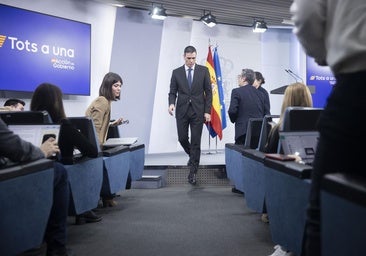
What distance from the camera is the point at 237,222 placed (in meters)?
3.26

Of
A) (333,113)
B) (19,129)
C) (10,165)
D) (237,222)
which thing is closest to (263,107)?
(237,222)

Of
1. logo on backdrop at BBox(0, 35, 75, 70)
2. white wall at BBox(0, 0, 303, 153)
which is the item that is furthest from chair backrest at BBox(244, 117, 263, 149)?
white wall at BBox(0, 0, 303, 153)

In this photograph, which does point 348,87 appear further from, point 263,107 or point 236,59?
point 236,59

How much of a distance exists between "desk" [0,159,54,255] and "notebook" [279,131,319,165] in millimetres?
1235

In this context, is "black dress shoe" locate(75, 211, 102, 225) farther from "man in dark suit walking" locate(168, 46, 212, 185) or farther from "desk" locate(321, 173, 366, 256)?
"desk" locate(321, 173, 366, 256)

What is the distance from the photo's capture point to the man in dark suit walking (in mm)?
4910

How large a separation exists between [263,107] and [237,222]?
76.4 inches

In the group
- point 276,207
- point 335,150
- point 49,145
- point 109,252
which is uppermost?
point 335,150

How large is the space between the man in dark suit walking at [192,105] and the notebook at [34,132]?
255cm

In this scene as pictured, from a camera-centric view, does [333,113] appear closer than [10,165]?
Yes

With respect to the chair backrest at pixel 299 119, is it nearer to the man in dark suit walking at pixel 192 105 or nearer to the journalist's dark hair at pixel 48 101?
the journalist's dark hair at pixel 48 101

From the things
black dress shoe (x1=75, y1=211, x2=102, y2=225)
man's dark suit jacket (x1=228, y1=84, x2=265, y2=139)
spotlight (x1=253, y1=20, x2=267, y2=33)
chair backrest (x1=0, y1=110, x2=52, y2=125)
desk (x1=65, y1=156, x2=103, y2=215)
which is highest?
spotlight (x1=253, y1=20, x2=267, y2=33)

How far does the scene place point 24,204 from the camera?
1.85 metres

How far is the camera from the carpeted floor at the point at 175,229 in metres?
2.55
